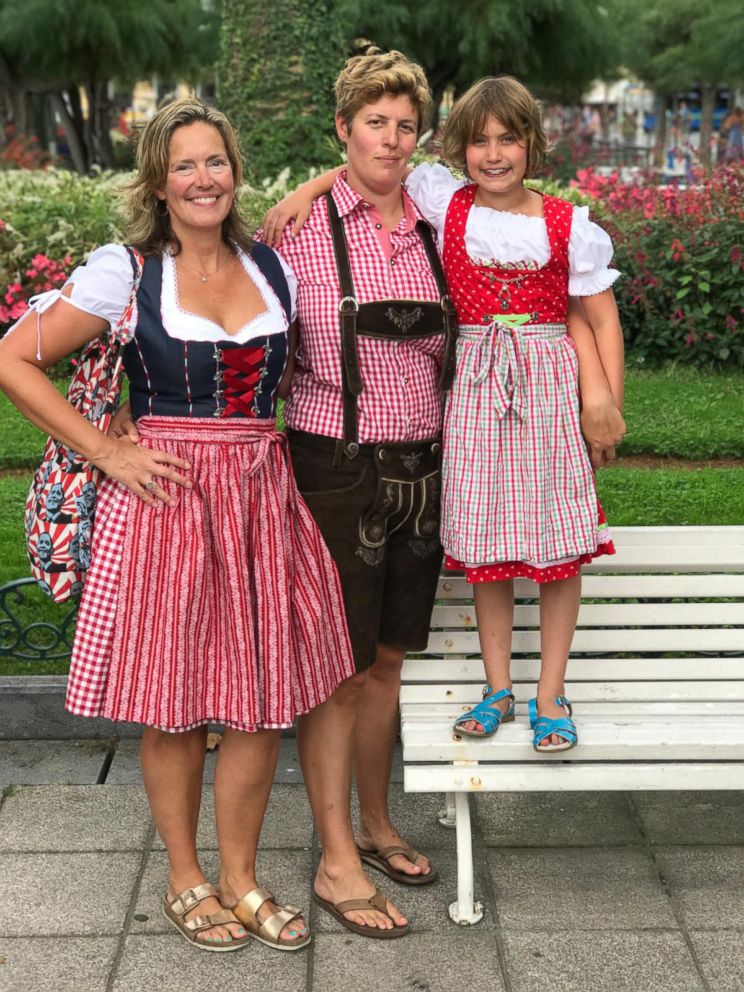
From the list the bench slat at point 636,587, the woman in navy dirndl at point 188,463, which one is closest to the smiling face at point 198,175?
the woman in navy dirndl at point 188,463

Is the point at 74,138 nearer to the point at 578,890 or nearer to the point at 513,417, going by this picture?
the point at 513,417

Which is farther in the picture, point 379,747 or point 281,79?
point 281,79

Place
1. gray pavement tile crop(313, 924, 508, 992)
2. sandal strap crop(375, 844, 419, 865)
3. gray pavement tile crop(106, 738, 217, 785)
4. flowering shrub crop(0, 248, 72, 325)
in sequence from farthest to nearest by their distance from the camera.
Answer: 1. flowering shrub crop(0, 248, 72, 325)
2. gray pavement tile crop(106, 738, 217, 785)
3. sandal strap crop(375, 844, 419, 865)
4. gray pavement tile crop(313, 924, 508, 992)

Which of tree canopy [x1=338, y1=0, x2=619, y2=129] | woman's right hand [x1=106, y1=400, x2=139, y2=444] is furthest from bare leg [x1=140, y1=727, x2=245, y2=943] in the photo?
tree canopy [x1=338, y1=0, x2=619, y2=129]

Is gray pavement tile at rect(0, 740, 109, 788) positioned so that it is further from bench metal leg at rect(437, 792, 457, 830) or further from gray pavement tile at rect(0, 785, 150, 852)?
bench metal leg at rect(437, 792, 457, 830)

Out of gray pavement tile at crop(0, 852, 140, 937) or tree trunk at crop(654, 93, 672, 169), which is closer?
gray pavement tile at crop(0, 852, 140, 937)

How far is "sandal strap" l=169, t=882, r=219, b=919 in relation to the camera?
10.6 feet

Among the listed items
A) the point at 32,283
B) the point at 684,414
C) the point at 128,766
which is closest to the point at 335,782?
the point at 128,766

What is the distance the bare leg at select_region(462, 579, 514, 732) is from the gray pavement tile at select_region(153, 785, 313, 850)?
2.42ft

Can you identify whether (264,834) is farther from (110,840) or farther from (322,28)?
(322,28)

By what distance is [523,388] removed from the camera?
3.21 meters

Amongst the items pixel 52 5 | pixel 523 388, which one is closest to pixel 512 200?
pixel 523 388

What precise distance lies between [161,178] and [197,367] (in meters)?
0.44

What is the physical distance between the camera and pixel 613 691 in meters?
3.55
